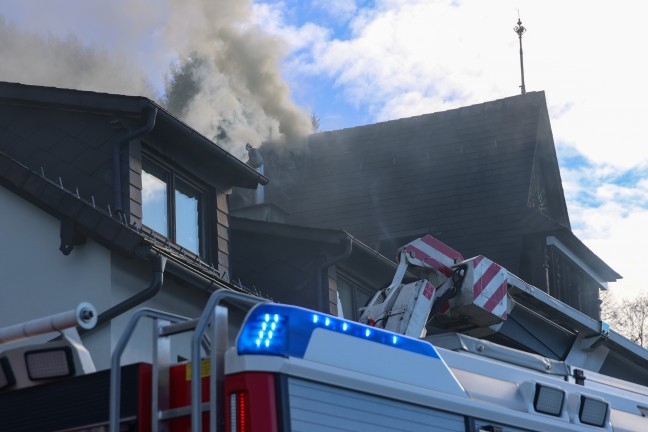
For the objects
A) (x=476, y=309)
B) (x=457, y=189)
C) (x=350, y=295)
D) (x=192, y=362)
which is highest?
(x=457, y=189)

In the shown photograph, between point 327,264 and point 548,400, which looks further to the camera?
point 327,264

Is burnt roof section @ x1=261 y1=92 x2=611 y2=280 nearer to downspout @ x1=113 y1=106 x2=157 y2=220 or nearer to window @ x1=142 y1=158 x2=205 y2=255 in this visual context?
window @ x1=142 y1=158 x2=205 y2=255

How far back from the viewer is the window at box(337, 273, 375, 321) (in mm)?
15750

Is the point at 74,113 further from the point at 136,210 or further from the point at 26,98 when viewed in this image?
the point at 136,210

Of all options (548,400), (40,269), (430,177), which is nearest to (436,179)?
(430,177)

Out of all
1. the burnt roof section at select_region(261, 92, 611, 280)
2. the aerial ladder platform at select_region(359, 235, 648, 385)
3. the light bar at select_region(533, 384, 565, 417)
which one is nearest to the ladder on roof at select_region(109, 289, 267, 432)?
the light bar at select_region(533, 384, 565, 417)

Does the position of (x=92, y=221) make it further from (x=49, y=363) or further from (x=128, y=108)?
(x=49, y=363)

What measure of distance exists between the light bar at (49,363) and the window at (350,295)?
1027 cm

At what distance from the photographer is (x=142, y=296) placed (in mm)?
10961

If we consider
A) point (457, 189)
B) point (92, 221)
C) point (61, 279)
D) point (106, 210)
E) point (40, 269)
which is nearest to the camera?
point (92, 221)

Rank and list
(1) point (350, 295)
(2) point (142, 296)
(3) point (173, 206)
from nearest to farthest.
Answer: (2) point (142, 296), (3) point (173, 206), (1) point (350, 295)

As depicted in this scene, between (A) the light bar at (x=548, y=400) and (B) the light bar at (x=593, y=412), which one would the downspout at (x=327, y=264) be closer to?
(B) the light bar at (x=593, y=412)

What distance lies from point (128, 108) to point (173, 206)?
1.28m

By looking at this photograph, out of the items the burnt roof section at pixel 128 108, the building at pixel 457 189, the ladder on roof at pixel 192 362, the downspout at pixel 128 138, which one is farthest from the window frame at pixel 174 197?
the building at pixel 457 189
